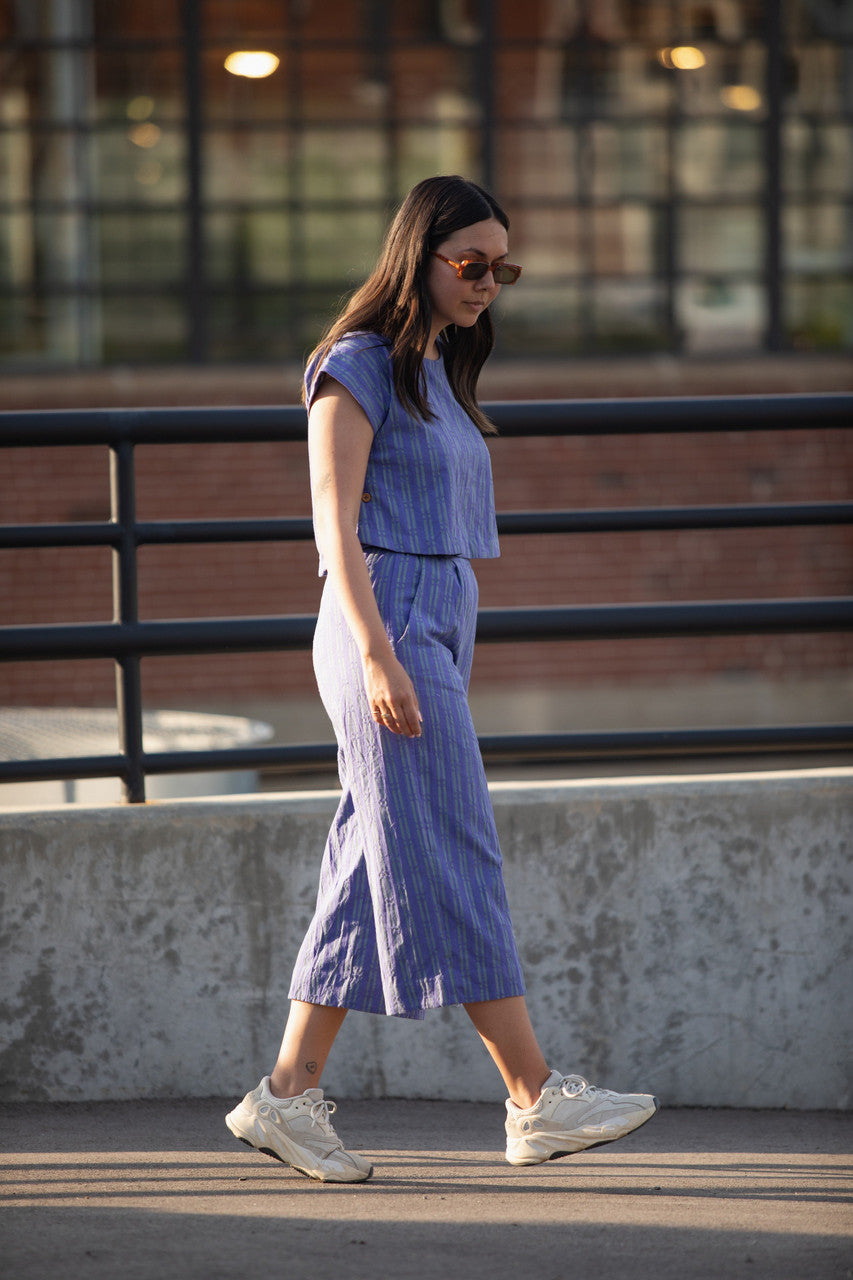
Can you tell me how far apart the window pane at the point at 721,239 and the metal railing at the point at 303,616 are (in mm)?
A: 7307

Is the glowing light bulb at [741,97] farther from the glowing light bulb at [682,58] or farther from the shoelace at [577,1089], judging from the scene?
the shoelace at [577,1089]

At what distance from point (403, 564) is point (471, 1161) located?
1264 millimetres

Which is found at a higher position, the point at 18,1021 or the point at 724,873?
the point at 724,873

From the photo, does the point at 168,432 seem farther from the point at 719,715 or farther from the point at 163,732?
the point at 719,715

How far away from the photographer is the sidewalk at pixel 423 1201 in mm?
2592

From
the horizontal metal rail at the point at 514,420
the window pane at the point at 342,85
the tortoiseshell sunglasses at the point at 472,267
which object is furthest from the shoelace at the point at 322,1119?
the window pane at the point at 342,85

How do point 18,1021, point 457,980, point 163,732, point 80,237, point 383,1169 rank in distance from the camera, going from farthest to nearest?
point 80,237 < point 163,732 < point 18,1021 < point 383,1169 < point 457,980

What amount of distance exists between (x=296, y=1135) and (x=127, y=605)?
1.29 metres

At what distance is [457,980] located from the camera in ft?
9.29

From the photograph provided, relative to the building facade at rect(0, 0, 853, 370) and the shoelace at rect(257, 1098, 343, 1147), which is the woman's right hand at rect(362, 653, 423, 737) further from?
the building facade at rect(0, 0, 853, 370)

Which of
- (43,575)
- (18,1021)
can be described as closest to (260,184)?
(43,575)

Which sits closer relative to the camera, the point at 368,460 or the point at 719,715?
the point at 368,460

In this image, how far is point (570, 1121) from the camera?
2.86 meters

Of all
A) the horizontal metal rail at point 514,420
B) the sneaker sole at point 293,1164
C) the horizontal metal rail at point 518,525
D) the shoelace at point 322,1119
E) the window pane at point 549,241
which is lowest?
the sneaker sole at point 293,1164
